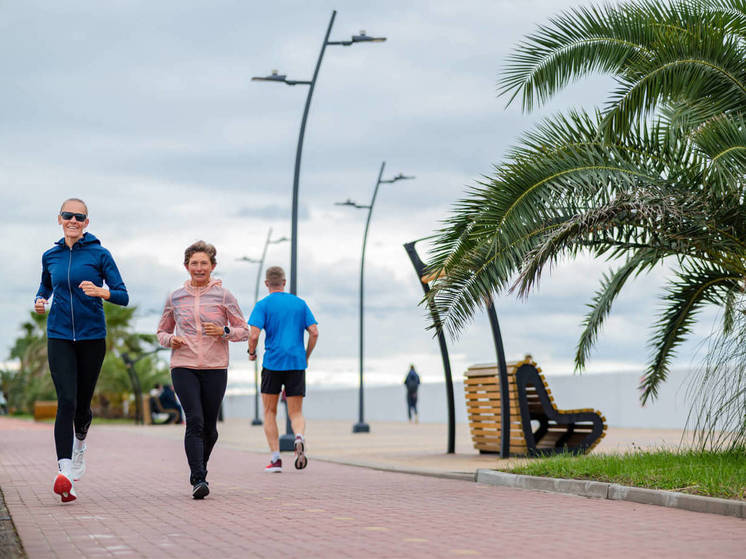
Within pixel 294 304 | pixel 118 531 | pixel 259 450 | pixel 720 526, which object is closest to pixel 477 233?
pixel 294 304

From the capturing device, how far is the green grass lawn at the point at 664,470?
8.87 metres

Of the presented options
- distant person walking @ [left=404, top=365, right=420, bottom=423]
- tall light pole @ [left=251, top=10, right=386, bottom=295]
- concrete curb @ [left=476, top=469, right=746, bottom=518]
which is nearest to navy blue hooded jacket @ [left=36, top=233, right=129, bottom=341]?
concrete curb @ [left=476, top=469, right=746, bottom=518]

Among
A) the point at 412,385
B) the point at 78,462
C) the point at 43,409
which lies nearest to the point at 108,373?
the point at 43,409

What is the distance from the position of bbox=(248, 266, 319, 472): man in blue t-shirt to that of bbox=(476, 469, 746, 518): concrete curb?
2.14 meters

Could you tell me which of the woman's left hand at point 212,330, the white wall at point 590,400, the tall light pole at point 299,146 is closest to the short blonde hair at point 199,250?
the woman's left hand at point 212,330

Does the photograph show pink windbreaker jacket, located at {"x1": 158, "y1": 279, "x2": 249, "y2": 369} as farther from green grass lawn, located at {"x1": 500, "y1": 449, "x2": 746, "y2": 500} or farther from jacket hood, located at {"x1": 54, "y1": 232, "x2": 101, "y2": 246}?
green grass lawn, located at {"x1": 500, "y1": 449, "x2": 746, "y2": 500}

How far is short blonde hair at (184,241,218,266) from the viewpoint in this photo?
950cm

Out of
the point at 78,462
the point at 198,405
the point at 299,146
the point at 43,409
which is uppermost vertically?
the point at 299,146

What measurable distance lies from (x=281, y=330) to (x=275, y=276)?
624 mm

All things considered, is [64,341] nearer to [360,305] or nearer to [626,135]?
[626,135]

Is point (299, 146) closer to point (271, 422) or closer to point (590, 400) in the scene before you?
point (271, 422)

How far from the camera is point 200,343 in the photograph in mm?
9258

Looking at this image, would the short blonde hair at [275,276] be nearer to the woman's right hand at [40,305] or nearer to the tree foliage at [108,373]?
the woman's right hand at [40,305]

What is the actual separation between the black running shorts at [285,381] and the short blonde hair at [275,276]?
3.11ft
